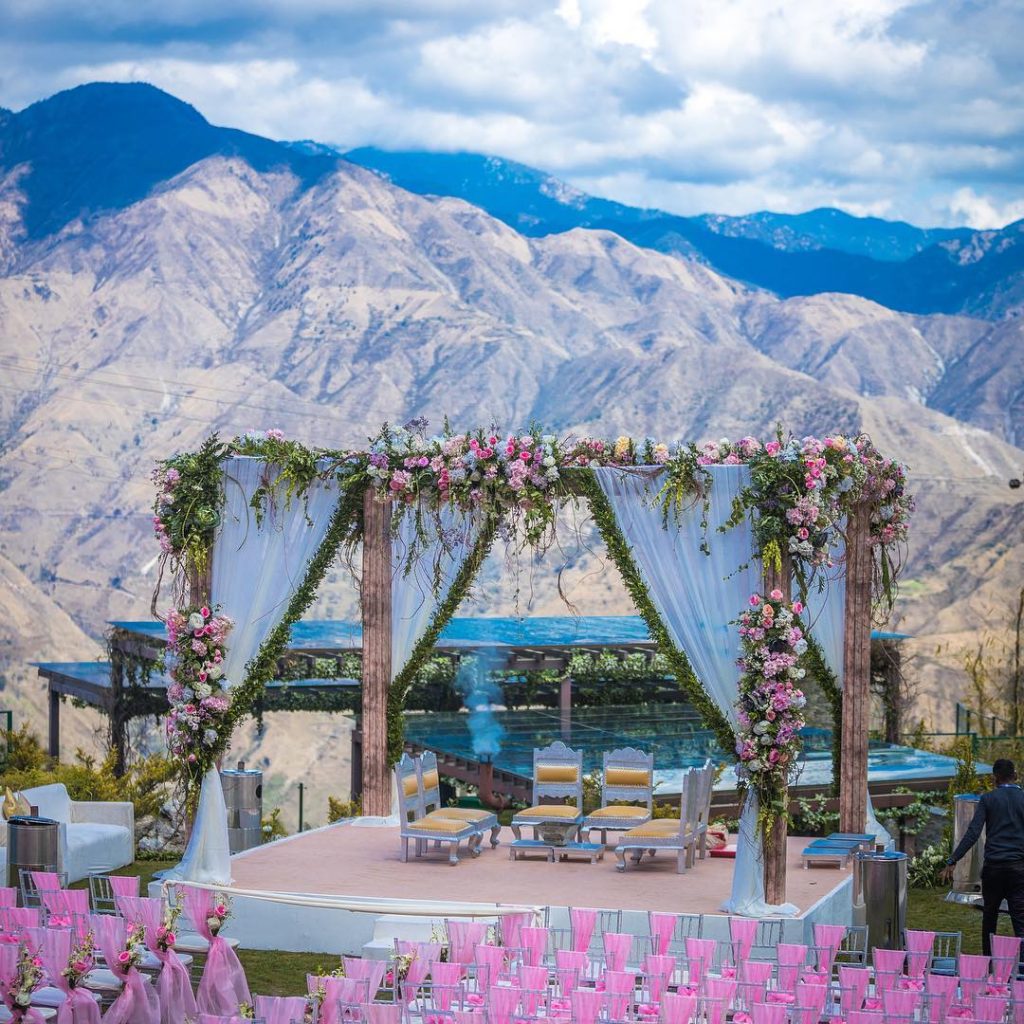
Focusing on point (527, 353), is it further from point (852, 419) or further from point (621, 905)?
point (621, 905)

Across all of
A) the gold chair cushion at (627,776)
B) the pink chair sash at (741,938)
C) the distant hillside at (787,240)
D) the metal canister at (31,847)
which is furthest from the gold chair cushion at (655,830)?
the distant hillside at (787,240)

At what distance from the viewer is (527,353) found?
251 ft

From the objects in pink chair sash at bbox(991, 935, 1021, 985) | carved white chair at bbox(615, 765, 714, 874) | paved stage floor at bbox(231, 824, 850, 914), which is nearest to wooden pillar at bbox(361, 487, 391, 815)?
paved stage floor at bbox(231, 824, 850, 914)

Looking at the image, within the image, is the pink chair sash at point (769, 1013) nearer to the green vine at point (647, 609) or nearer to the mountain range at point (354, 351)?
the green vine at point (647, 609)

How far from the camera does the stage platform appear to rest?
36.9 ft

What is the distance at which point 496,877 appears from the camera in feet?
41.6

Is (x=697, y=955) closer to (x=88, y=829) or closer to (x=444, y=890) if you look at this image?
(x=444, y=890)

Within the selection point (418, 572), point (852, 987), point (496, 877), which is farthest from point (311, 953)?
point (852, 987)

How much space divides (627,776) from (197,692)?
420cm

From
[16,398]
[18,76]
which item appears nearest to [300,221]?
[18,76]

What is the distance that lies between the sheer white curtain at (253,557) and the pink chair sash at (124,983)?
4532 millimetres

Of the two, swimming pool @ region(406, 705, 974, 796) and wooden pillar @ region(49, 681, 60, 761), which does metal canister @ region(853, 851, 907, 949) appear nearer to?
swimming pool @ region(406, 705, 974, 796)

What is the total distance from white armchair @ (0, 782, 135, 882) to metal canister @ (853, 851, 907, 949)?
6641 millimetres

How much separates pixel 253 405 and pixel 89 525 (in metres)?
11.3
